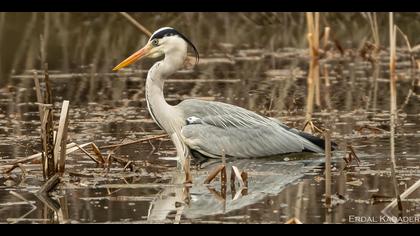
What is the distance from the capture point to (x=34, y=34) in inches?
784

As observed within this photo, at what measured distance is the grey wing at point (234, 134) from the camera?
1020 cm

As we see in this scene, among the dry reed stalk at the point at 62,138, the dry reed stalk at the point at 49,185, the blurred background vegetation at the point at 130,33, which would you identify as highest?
the blurred background vegetation at the point at 130,33

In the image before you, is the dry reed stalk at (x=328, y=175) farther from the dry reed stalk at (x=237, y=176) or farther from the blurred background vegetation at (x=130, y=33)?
the blurred background vegetation at (x=130, y=33)

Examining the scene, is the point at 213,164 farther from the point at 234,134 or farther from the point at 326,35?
the point at 326,35

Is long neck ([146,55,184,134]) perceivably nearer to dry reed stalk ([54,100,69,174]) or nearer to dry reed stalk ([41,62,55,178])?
dry reed stalk ([54,100,69,174])

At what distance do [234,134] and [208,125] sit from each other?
0.29 m

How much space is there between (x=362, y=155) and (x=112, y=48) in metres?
9.34

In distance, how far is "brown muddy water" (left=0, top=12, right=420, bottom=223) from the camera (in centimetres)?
766

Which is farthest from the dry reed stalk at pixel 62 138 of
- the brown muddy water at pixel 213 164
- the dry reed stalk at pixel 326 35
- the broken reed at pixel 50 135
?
the dry reed stalk at pixel 326 35

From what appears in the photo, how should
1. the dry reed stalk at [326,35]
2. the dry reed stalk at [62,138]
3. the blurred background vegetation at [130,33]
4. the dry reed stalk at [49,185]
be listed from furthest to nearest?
the blurred background vegetation at [130,33]
the dry reed stalk at [326,35]
the dry reed stalk at [62,138]
the dry reed stalk at [49,185]

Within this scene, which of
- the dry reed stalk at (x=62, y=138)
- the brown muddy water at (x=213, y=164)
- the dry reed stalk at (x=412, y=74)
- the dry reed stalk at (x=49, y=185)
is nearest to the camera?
the brown muddy water at (x=213, y=164)

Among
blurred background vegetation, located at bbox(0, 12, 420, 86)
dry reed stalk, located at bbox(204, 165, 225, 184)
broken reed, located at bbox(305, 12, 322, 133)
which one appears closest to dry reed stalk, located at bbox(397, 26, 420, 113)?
broken reed, located at bbox(305, 12, 322, 133)

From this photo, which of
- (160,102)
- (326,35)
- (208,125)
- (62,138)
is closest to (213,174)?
(62,138)

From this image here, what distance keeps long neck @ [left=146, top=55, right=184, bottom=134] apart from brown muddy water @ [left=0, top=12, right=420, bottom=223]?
1.06 feet
